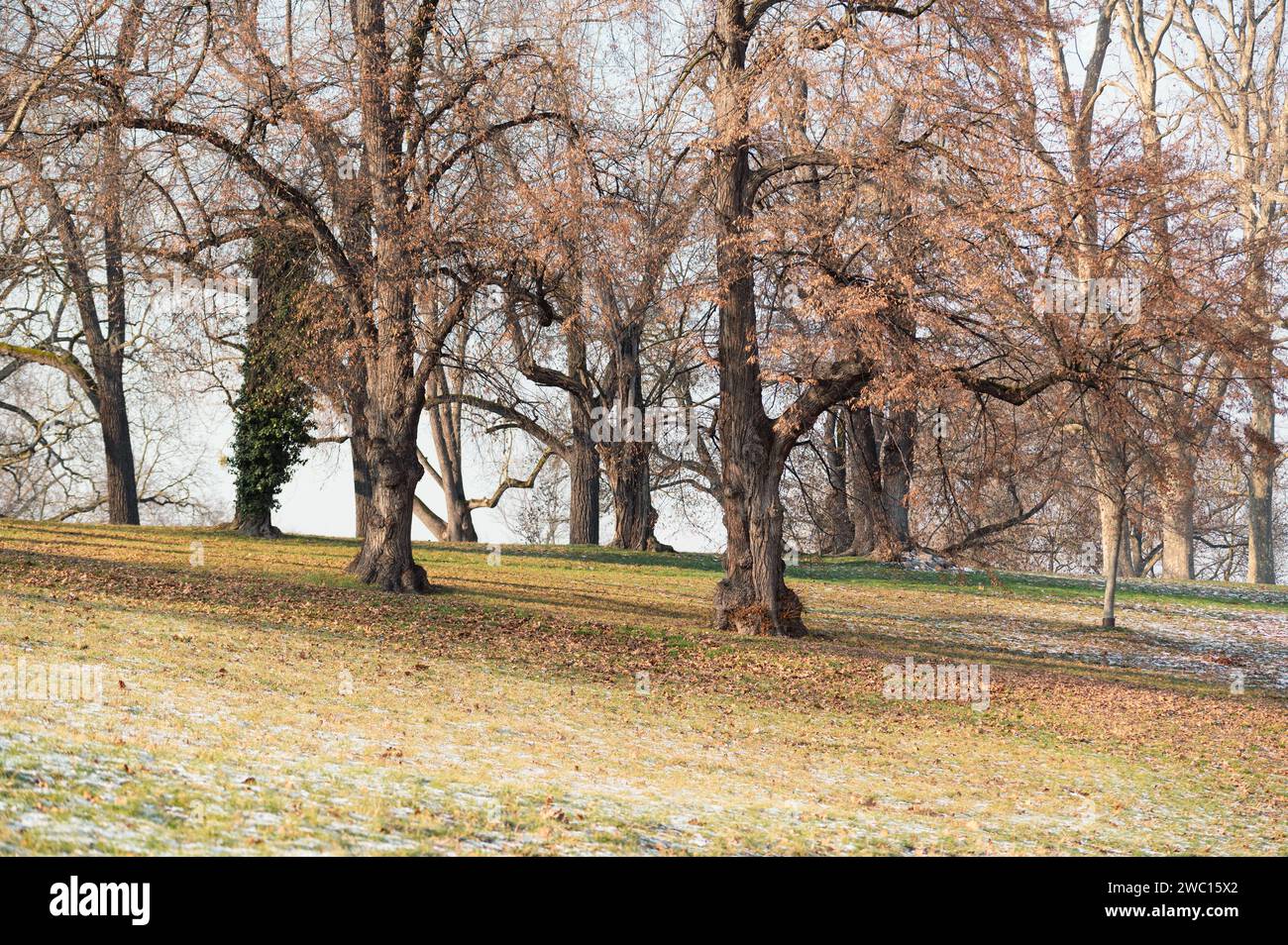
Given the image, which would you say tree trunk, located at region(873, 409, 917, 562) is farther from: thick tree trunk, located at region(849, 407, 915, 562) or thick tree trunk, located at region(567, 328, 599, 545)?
thick tree trunk, located at region(567, 328, 599, 545)

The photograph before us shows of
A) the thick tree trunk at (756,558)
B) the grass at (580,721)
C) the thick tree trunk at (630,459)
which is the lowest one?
the grass at (580,721)

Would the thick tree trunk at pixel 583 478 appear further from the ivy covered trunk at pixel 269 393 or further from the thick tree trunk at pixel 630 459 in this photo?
the ivy covered trunk at pixel 269 393

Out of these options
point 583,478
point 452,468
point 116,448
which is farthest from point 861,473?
point 116,448

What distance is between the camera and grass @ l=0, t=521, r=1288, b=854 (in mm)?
7801

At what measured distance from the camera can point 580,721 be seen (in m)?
13.5

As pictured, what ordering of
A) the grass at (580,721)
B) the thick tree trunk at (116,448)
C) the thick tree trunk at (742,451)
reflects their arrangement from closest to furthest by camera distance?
the grass at (580,721) < the thick tree trunk at (742,451) < the thick tree trunk at (116,448)

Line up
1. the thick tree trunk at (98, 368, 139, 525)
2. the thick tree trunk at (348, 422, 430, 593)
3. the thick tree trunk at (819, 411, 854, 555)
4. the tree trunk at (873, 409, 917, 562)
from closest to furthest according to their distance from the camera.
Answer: the thick tree trunk at (348, 422, 430, 593) → the tree trunk at (873, 409, 917, 562) → the thick tree trunk at (98, 368, 139, 525) → the thick tree trunk at (819, 411, 854, 555)

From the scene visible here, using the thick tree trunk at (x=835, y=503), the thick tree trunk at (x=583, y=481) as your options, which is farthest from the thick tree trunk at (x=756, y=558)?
the thick tree trunk at (x=835, y=503)

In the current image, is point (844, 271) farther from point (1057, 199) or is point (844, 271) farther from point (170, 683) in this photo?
point (170, 683)

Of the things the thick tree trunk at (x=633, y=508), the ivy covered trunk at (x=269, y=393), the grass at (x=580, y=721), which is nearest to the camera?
the grass at (x=580, y=721)

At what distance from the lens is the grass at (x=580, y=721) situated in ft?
25.6

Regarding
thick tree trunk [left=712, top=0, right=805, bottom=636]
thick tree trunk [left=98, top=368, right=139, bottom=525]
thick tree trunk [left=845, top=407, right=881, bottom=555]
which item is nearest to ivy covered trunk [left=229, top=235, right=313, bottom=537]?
thick tree trunk [left=98, top=368, right=139, bottom=525]

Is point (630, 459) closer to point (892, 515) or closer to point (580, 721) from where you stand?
point (892, 515)

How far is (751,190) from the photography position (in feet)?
70.3
